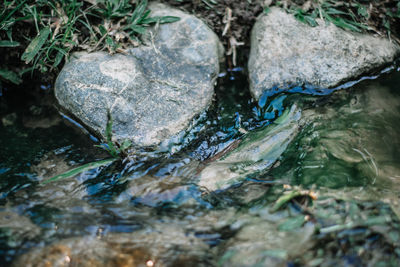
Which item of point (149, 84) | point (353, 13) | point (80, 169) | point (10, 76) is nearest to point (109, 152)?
point (80, 169)

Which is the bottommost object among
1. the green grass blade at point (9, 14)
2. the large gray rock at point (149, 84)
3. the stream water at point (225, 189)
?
the stream water at point (225, 189)

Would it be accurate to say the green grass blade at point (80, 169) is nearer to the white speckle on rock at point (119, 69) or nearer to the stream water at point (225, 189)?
the stream water at point (225, 189)

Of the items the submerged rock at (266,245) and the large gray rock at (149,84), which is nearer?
the submerged rock at (266,245)

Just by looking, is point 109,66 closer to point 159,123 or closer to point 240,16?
point 159,123

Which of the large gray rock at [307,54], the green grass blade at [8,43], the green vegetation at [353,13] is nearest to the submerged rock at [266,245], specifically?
the large gray rock at [307,54]

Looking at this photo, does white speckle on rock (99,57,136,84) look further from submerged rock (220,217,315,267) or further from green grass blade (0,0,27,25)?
submerged rock (220,217,315,267)

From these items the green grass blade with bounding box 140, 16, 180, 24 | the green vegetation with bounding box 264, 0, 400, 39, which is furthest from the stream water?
the green grass blade with bounding box 140, 16, 180, 24

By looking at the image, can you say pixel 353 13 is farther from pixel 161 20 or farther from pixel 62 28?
pixel 62 28
